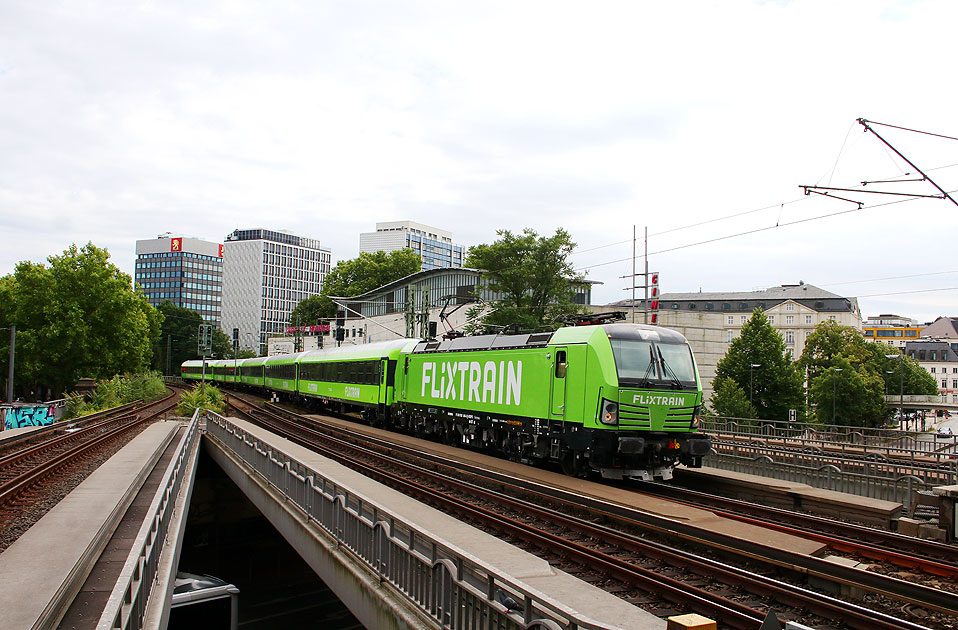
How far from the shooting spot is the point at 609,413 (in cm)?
1588

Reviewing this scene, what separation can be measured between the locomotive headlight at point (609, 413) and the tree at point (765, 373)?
35.1 metres

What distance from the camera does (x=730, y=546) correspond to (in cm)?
1078

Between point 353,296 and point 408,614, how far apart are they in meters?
86.7

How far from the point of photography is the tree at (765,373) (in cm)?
4906

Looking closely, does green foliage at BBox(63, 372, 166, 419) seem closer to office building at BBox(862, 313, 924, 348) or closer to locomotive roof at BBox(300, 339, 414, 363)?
locomotive roof at BBox(300, 339, 414, 363)

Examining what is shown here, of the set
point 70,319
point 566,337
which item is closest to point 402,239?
point 70,319

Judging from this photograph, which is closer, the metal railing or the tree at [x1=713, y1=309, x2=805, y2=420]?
the metal railing

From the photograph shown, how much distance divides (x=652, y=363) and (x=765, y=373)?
36.1 m

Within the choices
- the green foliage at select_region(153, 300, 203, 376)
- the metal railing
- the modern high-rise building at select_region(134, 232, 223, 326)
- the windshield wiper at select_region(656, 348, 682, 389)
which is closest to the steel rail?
the metal railing

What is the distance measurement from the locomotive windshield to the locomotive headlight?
525 millimetres

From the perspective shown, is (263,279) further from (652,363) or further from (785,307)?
(652,363)

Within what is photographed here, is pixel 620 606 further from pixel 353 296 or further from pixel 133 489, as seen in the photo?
pixel 353 296

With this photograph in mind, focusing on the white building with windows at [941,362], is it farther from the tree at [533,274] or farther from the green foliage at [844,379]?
the tree at [533,274]

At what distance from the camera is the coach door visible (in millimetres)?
17594
